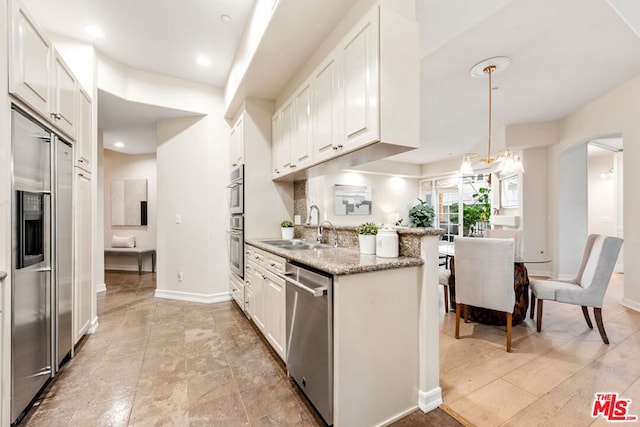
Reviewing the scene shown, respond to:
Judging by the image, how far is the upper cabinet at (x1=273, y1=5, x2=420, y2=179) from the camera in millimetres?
1608

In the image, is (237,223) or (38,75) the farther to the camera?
(237,223)

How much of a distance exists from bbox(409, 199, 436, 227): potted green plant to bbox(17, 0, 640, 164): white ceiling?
13.4 ft

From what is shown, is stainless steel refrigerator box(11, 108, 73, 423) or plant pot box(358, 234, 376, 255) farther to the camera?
plant pot box(358, 234, 376, 255)

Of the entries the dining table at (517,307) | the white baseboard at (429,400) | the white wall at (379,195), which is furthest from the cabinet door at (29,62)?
the white wall at (379,195)

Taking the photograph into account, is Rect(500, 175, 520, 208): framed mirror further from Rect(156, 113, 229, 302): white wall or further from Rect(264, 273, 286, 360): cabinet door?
Rect(156, 113, 229, 302): white wall

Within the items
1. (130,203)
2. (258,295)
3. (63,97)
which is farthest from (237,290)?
(130,203)

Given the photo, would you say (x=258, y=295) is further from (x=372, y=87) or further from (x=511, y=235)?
(x=511, y=235)

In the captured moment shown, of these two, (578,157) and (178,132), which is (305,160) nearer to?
(178,132)

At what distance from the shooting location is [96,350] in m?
2.39

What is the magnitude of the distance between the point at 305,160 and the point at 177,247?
99.4 inches

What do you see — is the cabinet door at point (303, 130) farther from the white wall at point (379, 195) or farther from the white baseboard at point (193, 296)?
the white wall at point (379, 195)

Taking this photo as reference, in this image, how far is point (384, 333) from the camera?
1535 mm

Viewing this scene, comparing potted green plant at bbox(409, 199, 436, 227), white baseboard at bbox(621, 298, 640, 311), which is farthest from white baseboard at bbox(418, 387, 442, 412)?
potted green plant at bbox(409, 199, 436, 227)

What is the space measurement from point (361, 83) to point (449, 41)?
143cm
